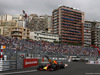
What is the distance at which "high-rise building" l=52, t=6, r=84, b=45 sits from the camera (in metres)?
93.8

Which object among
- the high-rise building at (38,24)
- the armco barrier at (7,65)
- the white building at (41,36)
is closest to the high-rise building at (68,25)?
the white building at (41,36)

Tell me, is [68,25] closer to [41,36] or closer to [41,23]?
[41,36]

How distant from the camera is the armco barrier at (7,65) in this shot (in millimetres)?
13367

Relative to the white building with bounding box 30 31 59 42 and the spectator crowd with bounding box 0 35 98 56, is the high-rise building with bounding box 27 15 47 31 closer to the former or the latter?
the white building with bounding box 30 31 59 42

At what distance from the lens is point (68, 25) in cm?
9688

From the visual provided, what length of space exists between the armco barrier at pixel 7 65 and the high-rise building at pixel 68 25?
74.7 meters

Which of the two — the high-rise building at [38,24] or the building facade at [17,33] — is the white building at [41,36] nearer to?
the building facade at [17,33]

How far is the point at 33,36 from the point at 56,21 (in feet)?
84.8

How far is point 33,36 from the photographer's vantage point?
255 feet

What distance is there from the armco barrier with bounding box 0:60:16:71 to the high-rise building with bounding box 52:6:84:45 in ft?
245

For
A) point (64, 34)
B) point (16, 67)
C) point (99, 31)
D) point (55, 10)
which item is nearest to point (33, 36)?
point (64, 34)

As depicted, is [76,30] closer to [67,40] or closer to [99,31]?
[67,40]

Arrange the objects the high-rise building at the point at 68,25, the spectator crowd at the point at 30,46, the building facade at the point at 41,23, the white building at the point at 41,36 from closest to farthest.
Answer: the spectator crowd at the point at 30,46, the white building at the point at 41,36, the high-rise building at the point at 68,25, the building facade at the point at 41,23

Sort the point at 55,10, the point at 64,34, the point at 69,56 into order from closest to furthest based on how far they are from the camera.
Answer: the point at 69,56 → the point at 64,34 → the point at 55,10
